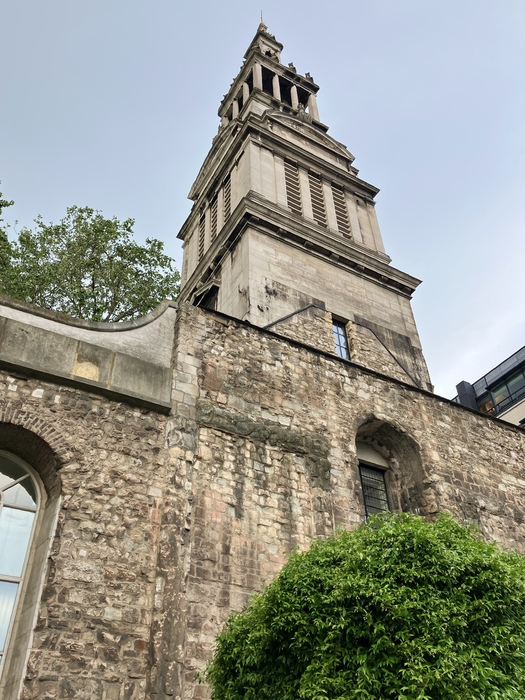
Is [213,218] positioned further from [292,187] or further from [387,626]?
[387,626]

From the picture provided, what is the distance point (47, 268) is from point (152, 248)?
380cm

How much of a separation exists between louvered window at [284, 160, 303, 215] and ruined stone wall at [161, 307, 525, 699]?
26.8ft

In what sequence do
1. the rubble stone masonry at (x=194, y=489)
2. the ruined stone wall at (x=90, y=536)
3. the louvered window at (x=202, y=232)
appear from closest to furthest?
the ruined stone wall at (x=90, y=536) → the rubble stone masonry at (x=194, y=489) → the louvered window at (x=202, y=232)

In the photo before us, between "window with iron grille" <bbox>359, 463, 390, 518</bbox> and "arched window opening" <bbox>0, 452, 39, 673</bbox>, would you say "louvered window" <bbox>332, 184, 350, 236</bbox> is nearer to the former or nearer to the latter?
"window with iron grille" <bbox>359, 463, 390, 518</bbox>

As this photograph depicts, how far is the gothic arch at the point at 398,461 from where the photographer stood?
12.3 m

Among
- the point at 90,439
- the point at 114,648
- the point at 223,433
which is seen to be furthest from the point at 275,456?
the point at 114,648

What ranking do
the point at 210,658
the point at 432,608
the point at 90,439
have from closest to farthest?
the point at 432,608 → the point at 210,658 → the point at 90,439

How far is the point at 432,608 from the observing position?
6.00 meters

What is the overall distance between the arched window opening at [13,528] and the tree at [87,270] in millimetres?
11358

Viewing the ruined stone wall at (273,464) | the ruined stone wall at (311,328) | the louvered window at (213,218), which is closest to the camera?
the ruined stone wall at (273,464)

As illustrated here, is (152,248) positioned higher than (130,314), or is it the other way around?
Answer: (152,248)

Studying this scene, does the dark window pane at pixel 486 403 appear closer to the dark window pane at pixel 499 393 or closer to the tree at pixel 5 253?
the dark window pane at pixel 499 393

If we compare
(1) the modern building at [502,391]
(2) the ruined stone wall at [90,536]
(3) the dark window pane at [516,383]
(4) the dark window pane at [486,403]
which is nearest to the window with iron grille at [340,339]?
(2) the ruined stone wall at [90,536]

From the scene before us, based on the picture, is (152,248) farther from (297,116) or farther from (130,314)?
(297,116)
